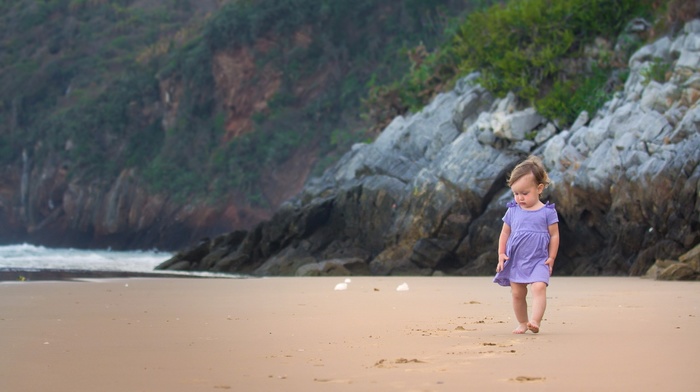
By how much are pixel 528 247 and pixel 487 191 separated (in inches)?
511

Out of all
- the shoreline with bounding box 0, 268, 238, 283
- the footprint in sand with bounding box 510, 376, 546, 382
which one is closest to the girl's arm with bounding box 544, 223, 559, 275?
the footprint in sand with bounding box 510, 376, 546, 382

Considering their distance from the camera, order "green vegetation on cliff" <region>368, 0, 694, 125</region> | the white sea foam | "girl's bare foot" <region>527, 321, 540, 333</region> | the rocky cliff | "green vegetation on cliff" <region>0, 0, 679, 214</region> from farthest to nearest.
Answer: "green vegetation on cliff" <region>0, 0, 679, 214</region>
the white sea foam
"green vegetation on cliff" <region>368, 0, 694, 125</region>
the rocky cliff
"girl's bare foot" <region>527, 321, 540, 333</region>

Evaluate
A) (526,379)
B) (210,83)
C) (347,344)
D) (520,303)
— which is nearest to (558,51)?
(520,303)

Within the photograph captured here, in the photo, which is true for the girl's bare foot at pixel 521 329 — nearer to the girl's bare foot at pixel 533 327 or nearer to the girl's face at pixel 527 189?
the girl's bare foot at pixel 533 327

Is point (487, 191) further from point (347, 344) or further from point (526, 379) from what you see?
point (526, 379)

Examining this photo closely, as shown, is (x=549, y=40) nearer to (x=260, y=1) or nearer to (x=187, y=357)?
(x=187, y=357)

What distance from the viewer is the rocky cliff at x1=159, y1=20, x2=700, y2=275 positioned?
1521 centimetres

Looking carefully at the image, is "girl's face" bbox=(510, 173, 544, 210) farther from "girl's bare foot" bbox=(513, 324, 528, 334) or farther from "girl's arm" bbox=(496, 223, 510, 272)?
"girl's bare foot" bbox=(513, 324, 528, 334)

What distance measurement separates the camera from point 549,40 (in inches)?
910

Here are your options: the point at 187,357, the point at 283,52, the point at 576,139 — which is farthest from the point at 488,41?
the point at 283,52

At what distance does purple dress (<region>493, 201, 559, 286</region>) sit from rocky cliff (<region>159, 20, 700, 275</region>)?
811 cm

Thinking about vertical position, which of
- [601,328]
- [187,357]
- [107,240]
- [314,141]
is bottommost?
[107,240]

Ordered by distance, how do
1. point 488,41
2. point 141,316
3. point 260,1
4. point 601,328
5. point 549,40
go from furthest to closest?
point 260,1 < point 488,41 < point 549,40 < point 141,316 < point 601,328

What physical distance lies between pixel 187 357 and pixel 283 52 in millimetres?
43335
